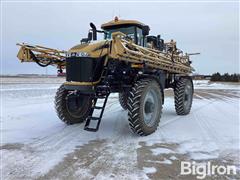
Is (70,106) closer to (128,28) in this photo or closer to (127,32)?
(127,32)

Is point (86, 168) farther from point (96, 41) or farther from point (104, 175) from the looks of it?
point (96, 41)

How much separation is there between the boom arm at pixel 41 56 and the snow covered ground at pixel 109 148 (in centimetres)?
172

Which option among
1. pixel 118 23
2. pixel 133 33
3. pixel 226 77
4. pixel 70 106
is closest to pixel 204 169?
pixel 70 106

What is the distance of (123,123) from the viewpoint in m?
7.75

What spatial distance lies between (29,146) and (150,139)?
8.43 feet

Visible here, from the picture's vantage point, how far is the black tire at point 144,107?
5945 mm

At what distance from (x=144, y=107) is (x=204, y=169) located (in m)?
2.52

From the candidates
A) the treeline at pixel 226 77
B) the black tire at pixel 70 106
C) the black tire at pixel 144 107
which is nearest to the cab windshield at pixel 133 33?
the black tire at pixel 144 107

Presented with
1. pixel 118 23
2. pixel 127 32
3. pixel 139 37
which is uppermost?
pixel 118 23

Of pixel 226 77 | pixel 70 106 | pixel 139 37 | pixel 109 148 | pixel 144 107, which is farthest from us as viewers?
pixel 226 77

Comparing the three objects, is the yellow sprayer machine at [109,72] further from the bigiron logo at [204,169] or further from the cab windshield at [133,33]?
the bigiron logo at [204,169]

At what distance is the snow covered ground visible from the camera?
159 inches

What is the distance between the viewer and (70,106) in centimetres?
729

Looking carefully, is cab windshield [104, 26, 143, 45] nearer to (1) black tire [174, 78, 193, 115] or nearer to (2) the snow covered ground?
(2) the snow covered ground
